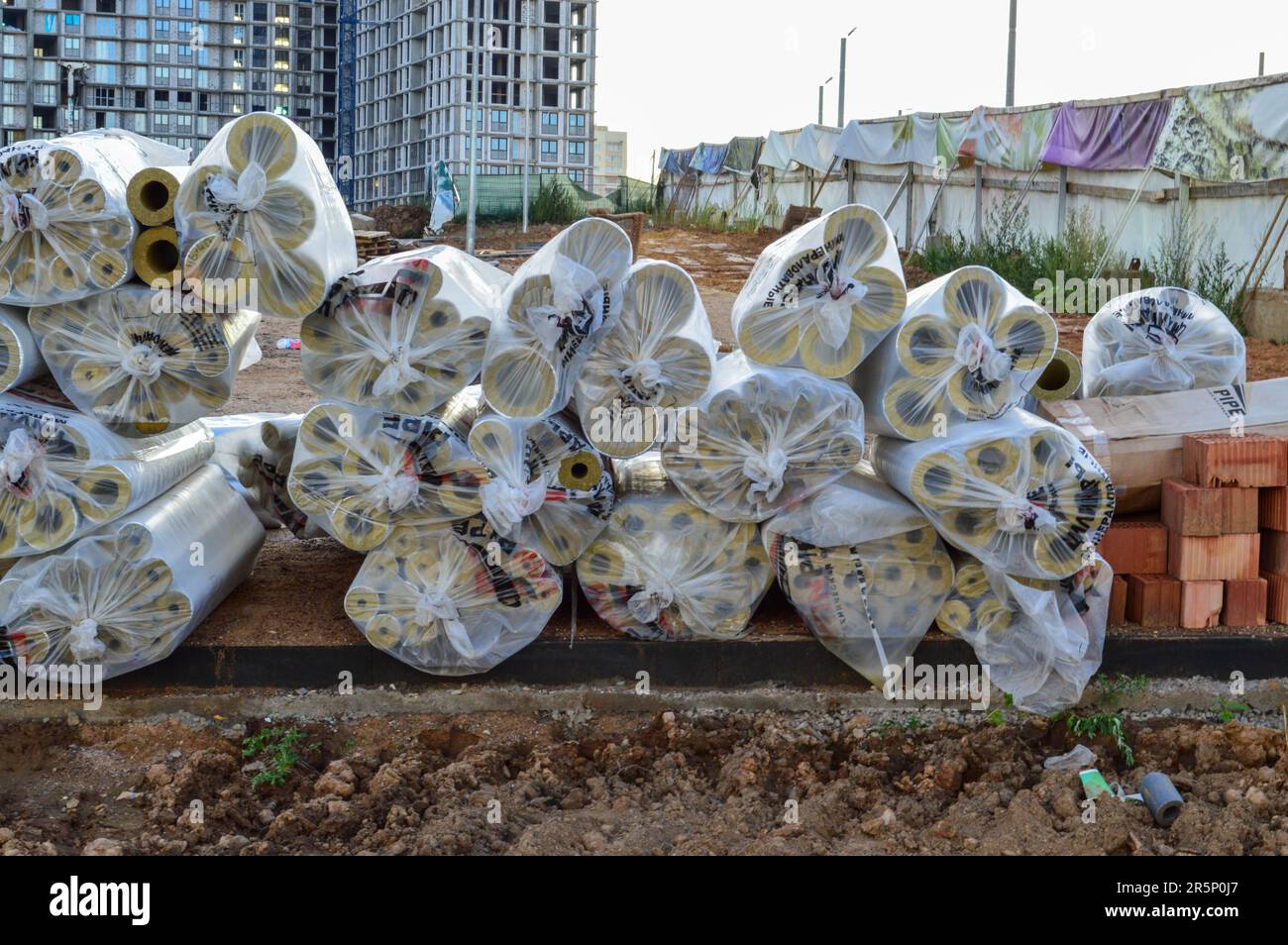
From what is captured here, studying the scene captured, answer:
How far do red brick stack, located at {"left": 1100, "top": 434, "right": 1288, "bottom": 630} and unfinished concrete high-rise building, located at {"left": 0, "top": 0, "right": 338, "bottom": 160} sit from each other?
67.2 m

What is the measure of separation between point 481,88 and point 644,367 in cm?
5459

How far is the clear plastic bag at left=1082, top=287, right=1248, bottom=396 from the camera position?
6512 mm

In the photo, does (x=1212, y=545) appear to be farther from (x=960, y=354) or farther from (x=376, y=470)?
(x=376, y=470)

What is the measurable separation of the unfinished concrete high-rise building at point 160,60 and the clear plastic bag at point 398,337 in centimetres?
6658

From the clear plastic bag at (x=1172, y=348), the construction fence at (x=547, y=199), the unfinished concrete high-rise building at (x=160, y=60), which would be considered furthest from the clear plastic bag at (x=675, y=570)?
the unfinished concrete high-rise building at (x=160, y=60)

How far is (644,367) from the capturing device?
5258 millimetres

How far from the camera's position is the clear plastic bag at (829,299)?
17.6 ft

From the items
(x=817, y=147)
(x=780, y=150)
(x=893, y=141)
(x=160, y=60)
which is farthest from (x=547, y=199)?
(x=160, y=60)

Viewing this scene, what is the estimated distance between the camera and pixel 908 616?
5613mm

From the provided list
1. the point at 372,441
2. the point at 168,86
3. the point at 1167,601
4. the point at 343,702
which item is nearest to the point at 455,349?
the point at 372,441

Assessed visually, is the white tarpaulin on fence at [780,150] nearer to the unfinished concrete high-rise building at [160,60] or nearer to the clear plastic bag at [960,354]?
the clear plastic bag at [960,354]

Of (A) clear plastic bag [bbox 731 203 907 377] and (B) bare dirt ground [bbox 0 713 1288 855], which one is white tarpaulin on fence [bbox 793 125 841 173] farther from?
(B) bare dirt ground [bbox 0 713 1288 855]

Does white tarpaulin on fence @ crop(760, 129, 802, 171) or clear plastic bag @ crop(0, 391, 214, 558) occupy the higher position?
white tarpaulin on fence @ crop(760, 129, 802, 171)

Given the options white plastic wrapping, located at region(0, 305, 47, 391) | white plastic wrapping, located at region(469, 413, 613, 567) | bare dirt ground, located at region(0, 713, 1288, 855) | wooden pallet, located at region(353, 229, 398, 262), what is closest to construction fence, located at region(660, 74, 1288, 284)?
wooden pallet, located at region(353, 229, 398, 262)
